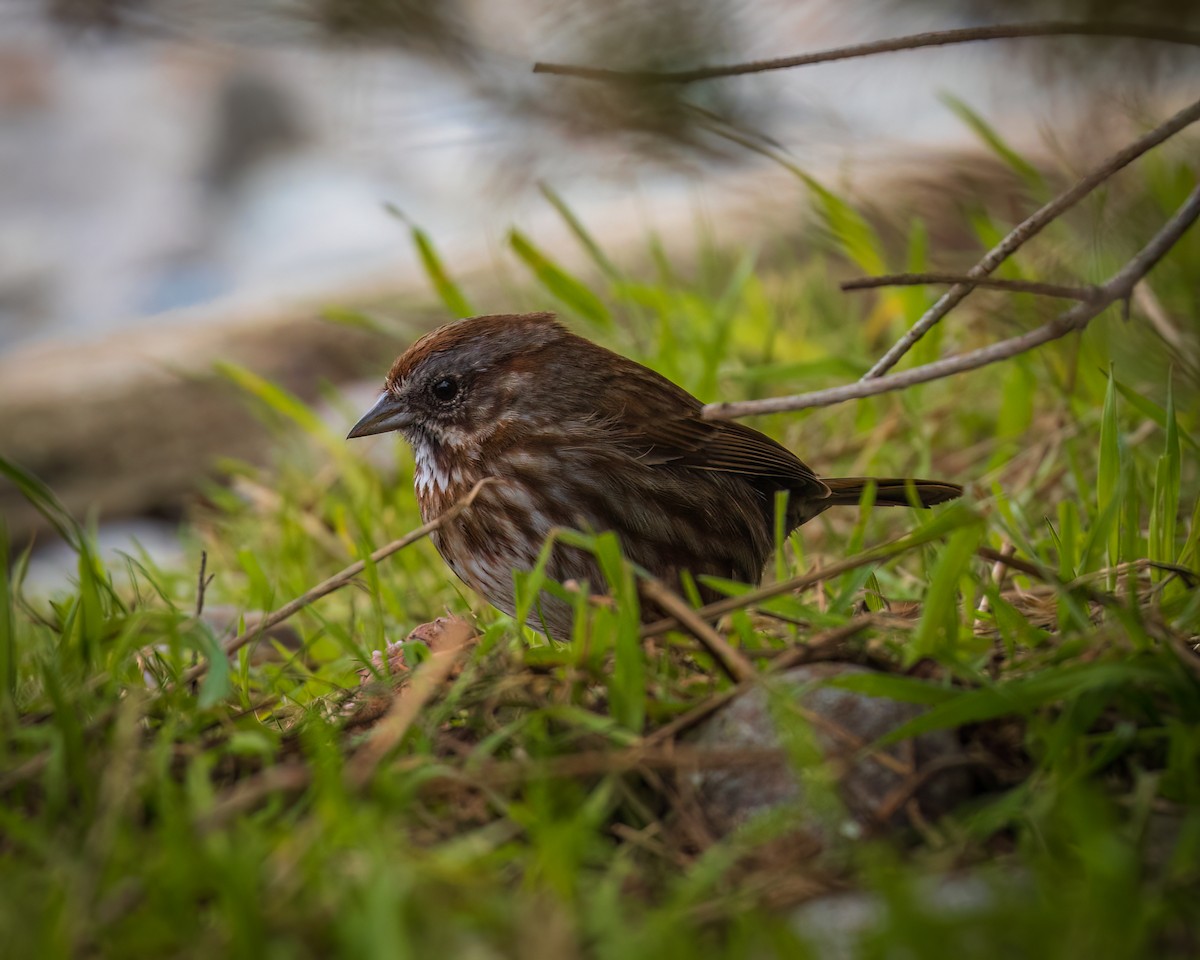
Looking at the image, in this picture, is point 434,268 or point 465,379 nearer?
point 465,379

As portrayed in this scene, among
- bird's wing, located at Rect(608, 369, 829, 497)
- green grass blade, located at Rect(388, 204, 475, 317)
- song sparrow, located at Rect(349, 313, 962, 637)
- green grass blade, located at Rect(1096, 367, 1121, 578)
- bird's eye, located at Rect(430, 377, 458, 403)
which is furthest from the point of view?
green grass blade, located at Rect(388, 204, 475, 317)

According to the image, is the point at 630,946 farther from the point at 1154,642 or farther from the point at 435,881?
the point at 1154,642

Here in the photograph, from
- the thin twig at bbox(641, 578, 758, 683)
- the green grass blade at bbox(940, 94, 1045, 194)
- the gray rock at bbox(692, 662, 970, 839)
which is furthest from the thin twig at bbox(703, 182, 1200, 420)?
the green grass blade at bbox(940, 94, 1045, 194)

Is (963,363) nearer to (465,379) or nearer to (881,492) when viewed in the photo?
(881,492)

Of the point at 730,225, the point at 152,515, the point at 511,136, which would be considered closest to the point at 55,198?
the point at 152,515

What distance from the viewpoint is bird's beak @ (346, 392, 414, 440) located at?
3.12 m

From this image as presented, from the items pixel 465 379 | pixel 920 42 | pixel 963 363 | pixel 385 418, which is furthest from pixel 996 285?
pixel 385 418

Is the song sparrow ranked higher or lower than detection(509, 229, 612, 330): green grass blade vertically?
lower

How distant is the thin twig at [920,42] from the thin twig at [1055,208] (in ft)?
0.42

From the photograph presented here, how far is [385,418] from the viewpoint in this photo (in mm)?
3135

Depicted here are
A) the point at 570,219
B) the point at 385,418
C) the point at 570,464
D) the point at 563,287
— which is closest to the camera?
the point at 570,464

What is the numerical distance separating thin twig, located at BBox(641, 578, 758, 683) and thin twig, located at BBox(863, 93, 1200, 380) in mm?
Result: 530

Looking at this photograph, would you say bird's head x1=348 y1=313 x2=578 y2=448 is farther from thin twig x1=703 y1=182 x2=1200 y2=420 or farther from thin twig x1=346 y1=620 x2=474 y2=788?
thin twig x1=703 y1=182 x2=1200 y2=420

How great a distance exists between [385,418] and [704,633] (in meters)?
1.40
